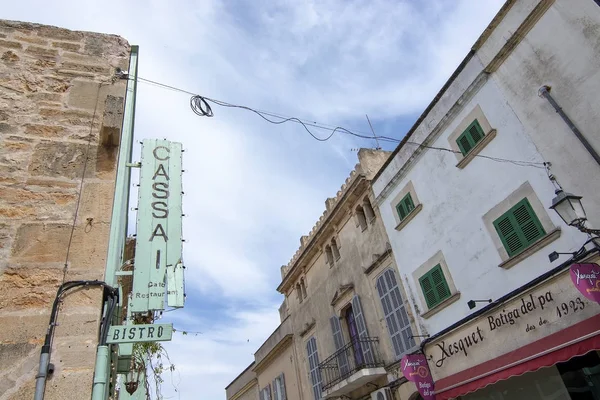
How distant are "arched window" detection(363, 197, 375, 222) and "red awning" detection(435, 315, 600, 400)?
17.3 feet

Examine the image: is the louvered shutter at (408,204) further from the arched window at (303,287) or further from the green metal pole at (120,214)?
the green metal pole at (120,214)

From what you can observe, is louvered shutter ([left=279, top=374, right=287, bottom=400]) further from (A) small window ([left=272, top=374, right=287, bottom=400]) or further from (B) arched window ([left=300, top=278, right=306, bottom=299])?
(B) arched window ([left=300, top=278, right=306, bottom=299])

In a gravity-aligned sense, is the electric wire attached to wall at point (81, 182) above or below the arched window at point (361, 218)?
below

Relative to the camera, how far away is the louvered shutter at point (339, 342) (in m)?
13.4

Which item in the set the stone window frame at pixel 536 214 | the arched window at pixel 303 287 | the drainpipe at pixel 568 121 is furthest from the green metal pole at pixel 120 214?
the arched window at pixel 303 287

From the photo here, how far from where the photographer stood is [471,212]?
9.45 meters

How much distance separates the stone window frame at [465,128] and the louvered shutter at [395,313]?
384 cm

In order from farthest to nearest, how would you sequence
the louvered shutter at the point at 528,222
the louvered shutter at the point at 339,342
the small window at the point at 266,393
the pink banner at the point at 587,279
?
the small window at the point at 266,393
the louvered shutter at the point at 339,342
the louvered shutter at the point at 528,222
the pink banner at the point at 587,279

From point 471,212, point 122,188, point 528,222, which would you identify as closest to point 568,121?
point 528,222

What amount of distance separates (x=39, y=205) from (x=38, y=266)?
51 cm

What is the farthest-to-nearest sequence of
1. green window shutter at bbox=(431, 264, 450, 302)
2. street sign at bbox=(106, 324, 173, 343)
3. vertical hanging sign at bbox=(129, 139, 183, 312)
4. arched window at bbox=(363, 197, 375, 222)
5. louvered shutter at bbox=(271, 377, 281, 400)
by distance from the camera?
louvered shutter at bbox=(271, 377, 281, 400) → arched window at bbox=(363, 197, 375, 222) → green window shutter at bbox=(431, 264, 450, 302) → vertical hanging sign at bbox=(129, 139, 183, 312) → street sign at bbox=(106, 324, 173, 343)

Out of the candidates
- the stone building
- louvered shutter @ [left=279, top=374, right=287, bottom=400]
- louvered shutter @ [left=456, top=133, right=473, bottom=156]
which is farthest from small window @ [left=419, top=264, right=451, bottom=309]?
louvered shutter @ [left=279, top=374, right=287, bottom=400]

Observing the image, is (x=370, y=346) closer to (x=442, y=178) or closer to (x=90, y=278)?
(x=442, y=178)

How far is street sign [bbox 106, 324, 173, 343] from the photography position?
296cm
